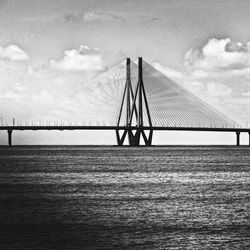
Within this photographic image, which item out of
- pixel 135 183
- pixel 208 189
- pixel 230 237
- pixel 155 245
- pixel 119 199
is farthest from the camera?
pixel 135 183

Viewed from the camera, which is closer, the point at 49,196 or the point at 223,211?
the point at 223,211

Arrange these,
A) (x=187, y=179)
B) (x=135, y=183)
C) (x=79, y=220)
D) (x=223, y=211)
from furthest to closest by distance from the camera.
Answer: (x=187, y=179) → (x=135, y=183) → (x=223, y=211) → (x=79, y=220)

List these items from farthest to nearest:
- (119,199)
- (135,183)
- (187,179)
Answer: (187,179) < (135,183) < (119,199)

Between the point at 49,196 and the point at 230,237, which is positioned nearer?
the point at 230,237

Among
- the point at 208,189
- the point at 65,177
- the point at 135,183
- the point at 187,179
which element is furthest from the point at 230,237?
the point at 65,177

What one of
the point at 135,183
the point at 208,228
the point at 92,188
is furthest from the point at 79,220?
the point at 135,183

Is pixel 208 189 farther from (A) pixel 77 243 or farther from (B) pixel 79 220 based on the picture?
(A) pixel 77 243

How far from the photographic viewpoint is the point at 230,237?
22.6m

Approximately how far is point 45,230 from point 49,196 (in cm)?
1216

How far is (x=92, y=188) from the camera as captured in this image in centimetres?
4122

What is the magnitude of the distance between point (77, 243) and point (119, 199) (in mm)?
12842

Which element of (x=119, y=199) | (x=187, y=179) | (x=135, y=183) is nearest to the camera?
(x=119, y=199)

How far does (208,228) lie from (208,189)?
16.1 m

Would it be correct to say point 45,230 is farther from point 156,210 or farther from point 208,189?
point 208,189
